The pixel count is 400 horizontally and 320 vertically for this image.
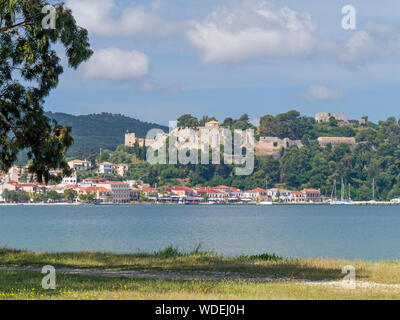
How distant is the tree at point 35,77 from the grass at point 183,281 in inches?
126

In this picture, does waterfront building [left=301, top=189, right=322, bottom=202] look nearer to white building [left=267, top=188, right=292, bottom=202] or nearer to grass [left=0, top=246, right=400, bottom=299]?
white building [left=267, top=188, right=292, bottom=202]

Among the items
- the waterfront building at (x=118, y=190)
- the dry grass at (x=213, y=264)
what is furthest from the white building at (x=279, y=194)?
the dry grass at (x=213, y=264)

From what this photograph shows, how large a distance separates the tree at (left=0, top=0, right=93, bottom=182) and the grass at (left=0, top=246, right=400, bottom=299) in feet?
10.5

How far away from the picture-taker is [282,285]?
1337 cm

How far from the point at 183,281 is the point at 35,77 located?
24.9ft

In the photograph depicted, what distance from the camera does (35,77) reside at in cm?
1795

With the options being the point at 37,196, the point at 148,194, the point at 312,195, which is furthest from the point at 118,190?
the point at 312,195

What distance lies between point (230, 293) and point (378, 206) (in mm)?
177232

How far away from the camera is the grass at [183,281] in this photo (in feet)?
37.9

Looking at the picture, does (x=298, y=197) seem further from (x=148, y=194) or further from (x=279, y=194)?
(x=148, y=194)

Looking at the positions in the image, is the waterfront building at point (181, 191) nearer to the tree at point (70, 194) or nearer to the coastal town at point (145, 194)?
the coastal town at point (145, 194)

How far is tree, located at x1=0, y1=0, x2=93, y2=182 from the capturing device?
16.6 meters
